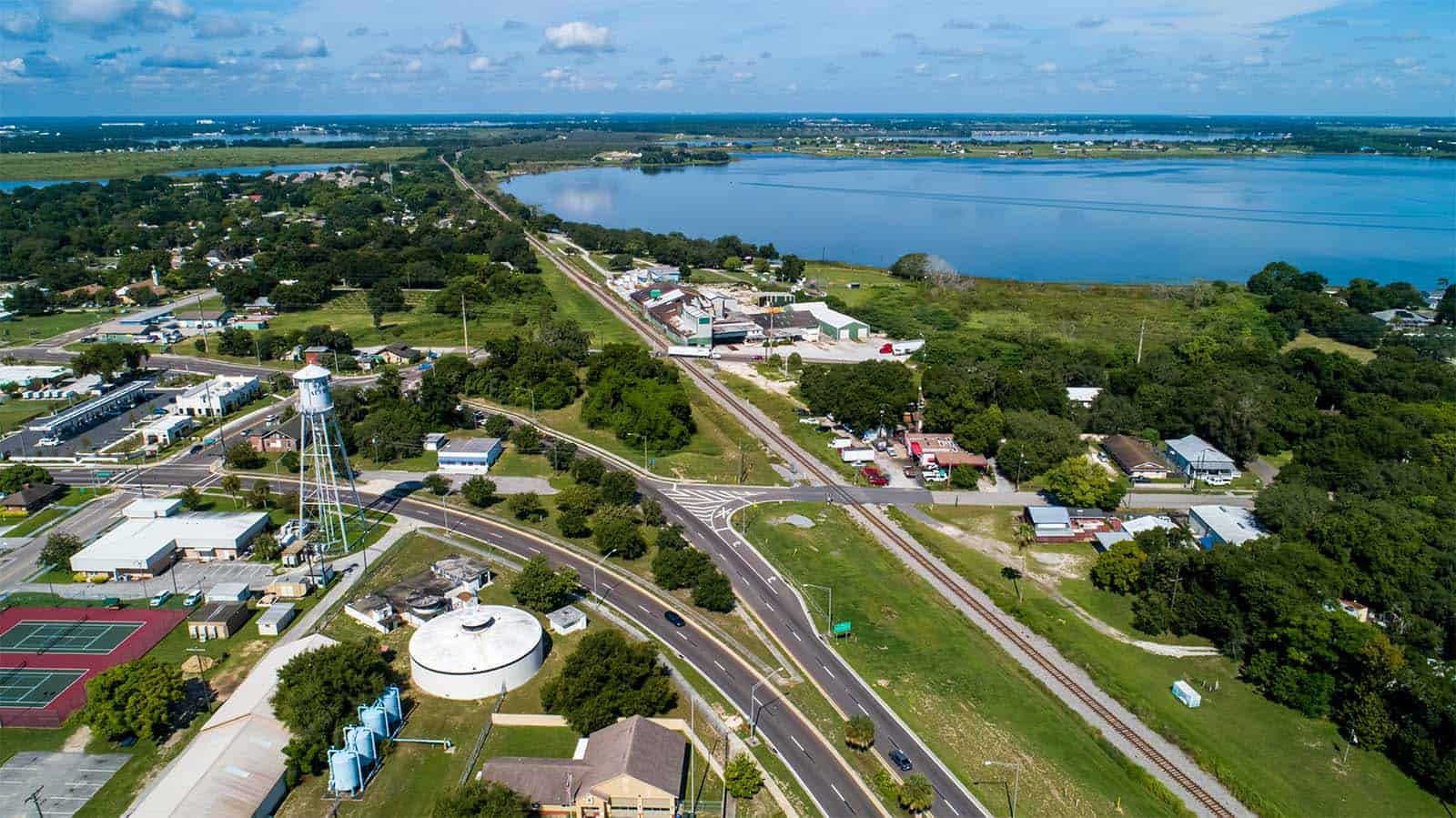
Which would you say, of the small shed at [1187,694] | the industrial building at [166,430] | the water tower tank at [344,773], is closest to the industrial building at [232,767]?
the water tower tank at [344,773]

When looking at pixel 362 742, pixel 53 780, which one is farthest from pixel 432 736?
pixel 53 780

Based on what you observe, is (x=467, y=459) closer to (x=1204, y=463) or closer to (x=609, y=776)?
(x=609, y=776)

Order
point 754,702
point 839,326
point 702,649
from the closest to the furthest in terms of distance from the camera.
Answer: point 754,702 → point 702,649 → point 839,326

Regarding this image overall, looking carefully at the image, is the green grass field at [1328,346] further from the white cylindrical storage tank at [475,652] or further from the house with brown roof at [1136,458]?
the white cylindrical storage tank at [475,652]

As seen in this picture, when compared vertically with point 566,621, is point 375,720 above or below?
above

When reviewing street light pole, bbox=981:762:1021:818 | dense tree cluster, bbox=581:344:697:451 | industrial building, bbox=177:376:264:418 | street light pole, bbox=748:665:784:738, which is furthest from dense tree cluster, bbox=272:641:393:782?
industrial building, bbox=177:376:264:418

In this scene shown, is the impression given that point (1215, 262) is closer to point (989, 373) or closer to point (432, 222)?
point (989, 373)

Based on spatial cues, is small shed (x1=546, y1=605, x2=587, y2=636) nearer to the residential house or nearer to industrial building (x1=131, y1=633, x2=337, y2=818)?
industrial building (x1=131, y1=633, x2=337, y2=818)

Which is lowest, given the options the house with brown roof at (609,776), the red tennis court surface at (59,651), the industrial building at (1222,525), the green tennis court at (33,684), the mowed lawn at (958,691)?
the mowed lawn at (958,691)
